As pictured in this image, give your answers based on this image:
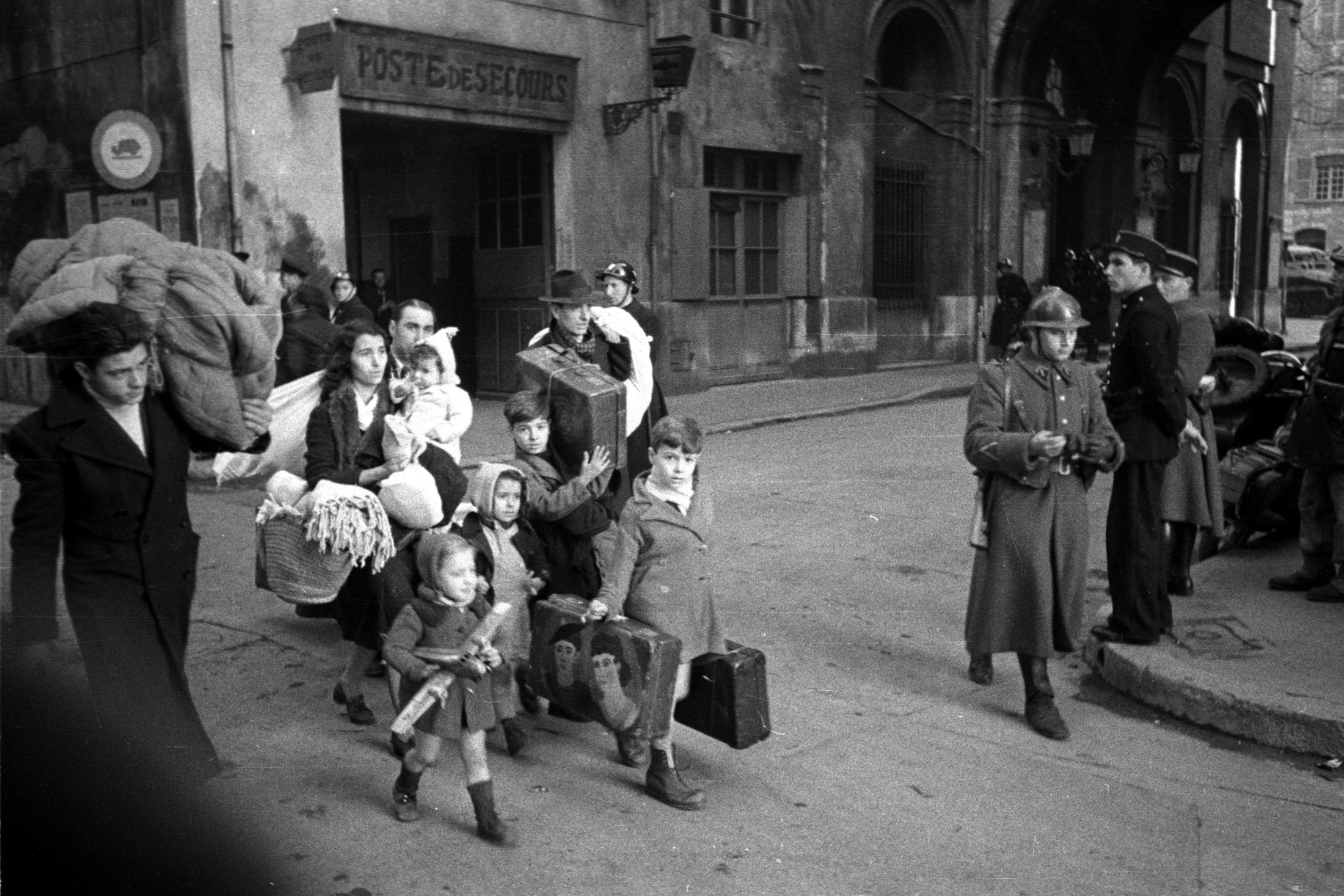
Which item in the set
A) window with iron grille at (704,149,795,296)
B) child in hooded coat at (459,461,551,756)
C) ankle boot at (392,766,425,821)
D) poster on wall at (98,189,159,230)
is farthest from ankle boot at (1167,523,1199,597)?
window with iron grille at (704,149,795,296)

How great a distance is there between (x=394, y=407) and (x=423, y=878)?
1.72 metres

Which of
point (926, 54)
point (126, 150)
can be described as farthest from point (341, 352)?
point (926, 54)

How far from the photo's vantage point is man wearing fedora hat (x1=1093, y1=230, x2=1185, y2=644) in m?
5.41

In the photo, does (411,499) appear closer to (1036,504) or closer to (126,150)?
(126,150)

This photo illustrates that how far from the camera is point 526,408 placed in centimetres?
458

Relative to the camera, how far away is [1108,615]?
5.97 meters

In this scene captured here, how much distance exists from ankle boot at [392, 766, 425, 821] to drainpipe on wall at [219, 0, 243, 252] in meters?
1.90

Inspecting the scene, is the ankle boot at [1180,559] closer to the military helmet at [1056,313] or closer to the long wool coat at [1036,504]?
the long wool coat at [1036,504]

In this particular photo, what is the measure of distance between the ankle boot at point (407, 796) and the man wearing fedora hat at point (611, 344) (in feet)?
4.88

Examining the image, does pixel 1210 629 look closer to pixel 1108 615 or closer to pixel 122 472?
pixel 1108 615

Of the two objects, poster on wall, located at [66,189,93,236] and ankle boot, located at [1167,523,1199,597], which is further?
ankle boot, located at [1167,523,1199,597]

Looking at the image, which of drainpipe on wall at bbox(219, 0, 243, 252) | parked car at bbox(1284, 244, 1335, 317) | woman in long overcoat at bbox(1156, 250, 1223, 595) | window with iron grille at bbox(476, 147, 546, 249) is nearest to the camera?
drainpipe on wall at bbox(219, 0, 243, 252)

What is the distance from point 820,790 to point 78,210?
280 cm

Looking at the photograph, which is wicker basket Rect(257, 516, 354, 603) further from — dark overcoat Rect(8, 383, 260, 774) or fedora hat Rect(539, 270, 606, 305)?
fedora hat Rect(539, 270, 606, 305)
